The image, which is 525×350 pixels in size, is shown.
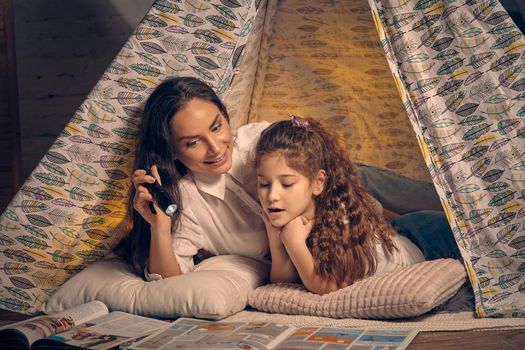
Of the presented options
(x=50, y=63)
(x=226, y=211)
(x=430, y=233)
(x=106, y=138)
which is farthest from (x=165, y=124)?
(x=50, y=63)

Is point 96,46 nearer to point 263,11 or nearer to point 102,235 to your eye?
point 263,11

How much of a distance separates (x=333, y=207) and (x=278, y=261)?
226 mm

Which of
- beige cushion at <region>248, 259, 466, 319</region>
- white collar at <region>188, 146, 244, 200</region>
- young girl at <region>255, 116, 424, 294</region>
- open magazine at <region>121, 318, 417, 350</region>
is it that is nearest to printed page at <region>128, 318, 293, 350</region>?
open magazine at <region>121, 318, 417, 350</region>

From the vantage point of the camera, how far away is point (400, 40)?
2.25m

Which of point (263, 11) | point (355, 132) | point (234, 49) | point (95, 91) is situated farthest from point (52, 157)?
point (355, 132)

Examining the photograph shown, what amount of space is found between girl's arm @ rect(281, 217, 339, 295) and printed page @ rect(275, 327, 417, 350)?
212 mm

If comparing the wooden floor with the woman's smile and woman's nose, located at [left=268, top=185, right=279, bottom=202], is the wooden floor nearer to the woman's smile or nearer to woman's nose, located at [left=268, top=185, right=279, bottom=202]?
woman's nose, located at [left=268, top=185, right=279, bottom=202]

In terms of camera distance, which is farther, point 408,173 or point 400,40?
point 408,173

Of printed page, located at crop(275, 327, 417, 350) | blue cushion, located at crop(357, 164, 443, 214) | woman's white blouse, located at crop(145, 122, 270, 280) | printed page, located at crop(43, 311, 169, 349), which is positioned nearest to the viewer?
printed page, located at crop(275, 327, 417, 350)

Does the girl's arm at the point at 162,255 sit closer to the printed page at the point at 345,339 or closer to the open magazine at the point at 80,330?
the open magazine at the point at 80,330

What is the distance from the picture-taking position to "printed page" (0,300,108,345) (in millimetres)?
2053

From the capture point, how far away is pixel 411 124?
240 cm

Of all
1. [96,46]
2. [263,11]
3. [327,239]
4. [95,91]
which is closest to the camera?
[327,239]

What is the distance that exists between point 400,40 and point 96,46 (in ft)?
5.98
